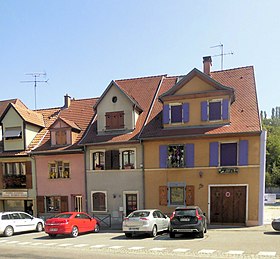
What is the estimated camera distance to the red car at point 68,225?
16438 mm

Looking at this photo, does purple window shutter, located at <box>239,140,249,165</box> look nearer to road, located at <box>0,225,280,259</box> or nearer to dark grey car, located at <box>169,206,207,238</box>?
road, located at <box>0,225,280,259</box>

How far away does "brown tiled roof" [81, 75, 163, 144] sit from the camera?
2258 centimetres

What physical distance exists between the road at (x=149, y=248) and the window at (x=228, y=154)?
5907 millimetres

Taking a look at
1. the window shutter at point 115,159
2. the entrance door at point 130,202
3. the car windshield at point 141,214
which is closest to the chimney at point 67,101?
the window shutter at point 115,159

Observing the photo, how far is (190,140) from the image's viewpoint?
20.8 metres

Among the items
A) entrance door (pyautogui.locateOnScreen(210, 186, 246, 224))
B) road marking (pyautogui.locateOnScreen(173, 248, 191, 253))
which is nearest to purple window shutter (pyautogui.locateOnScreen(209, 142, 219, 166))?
entrance door (pyautogui.locateOnScreen(210, 186, 246, 224))

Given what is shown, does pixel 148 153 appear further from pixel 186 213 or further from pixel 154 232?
pixel 186 213

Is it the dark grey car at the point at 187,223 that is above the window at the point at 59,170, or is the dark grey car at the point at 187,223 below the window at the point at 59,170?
below

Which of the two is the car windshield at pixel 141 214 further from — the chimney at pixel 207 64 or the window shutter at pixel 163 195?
the chimney at pixel 207 64

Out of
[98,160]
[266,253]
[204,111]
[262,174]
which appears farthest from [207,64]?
[266,253]

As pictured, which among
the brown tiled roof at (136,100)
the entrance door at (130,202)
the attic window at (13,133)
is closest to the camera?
the entrance door at (130,202)

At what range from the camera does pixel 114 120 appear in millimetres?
23562

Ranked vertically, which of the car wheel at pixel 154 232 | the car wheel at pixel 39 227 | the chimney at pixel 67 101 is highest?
the chimney at pixel 67 101

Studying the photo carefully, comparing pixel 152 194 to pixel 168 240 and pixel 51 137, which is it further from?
pixel 51 137
